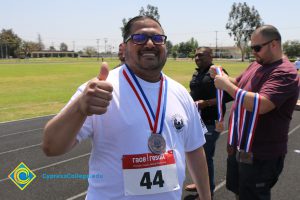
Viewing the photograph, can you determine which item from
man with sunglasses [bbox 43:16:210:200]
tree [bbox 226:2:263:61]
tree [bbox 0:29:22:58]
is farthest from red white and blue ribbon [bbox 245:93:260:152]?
tree [bbox 0:29:22:58]

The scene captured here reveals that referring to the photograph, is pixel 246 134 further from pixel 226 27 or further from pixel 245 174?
pixel 226 27

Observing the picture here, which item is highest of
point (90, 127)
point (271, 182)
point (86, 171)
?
point (90, 127)

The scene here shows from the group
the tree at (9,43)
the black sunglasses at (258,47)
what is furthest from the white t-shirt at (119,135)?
the tree at (9,43)

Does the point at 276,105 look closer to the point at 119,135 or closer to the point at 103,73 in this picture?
the point at 119,135

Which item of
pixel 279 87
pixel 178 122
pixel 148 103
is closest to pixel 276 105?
pixel 279 87

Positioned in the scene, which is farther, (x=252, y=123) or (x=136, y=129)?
(x=252, y=123)

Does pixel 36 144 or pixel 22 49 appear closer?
pixel 36 144

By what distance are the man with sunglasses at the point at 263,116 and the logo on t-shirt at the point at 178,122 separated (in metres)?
1.02

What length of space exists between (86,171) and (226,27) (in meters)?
78.4

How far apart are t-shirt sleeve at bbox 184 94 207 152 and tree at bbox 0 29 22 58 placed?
118 m

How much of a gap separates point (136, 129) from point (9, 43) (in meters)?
122

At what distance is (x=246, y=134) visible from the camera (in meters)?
2.99

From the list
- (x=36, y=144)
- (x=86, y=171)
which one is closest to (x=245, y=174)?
(x=86, y=171)

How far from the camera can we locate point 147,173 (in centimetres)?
183
